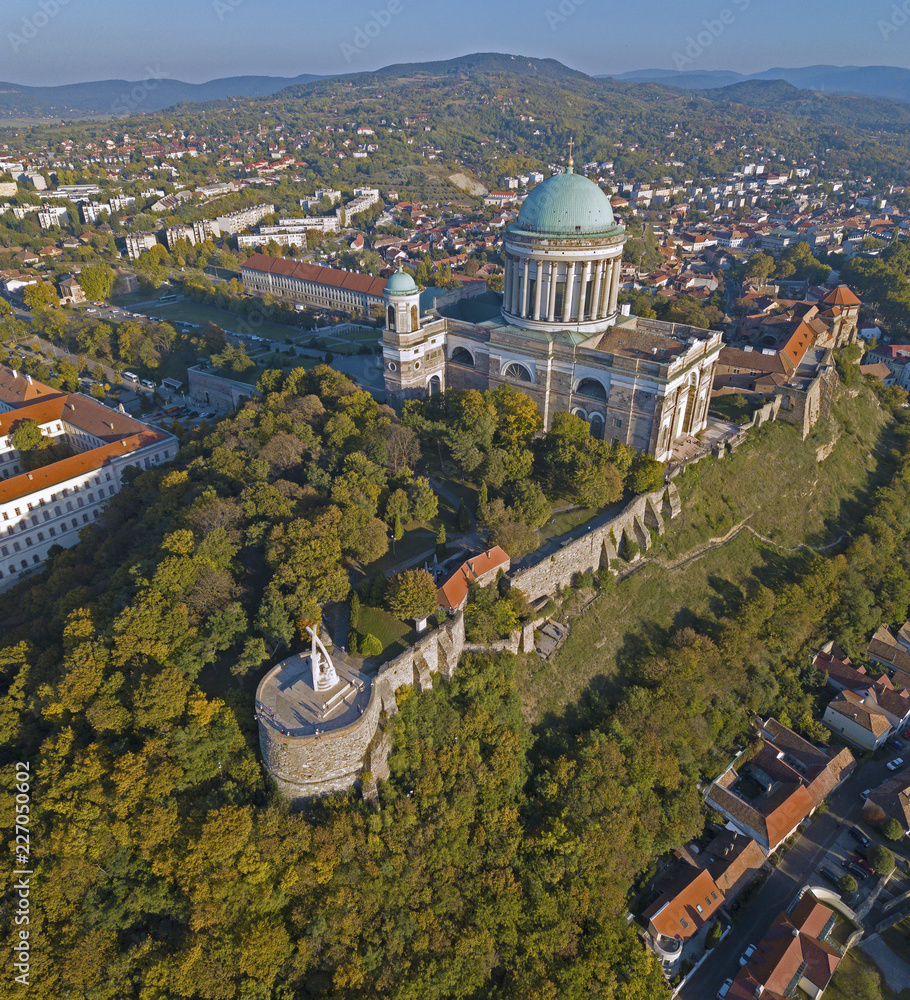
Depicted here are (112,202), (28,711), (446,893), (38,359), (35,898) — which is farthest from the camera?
(112,202)

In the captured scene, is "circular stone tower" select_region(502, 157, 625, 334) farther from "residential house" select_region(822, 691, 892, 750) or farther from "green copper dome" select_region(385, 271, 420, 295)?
"residential house" select_region(822, 691, 892, 750)

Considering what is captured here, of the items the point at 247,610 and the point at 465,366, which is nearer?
the point at 247,610

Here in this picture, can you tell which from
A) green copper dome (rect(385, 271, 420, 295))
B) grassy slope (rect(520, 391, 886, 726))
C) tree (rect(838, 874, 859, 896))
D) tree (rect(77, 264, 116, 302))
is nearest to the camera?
tree (rect(838, 874, 859, 896))

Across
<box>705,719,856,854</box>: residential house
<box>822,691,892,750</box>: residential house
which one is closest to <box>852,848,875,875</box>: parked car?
<box>705,719,856,854</box>: residential house

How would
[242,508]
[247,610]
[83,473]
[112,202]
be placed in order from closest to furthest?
[247,610] → [242,508] → [83,473] → [112,202]

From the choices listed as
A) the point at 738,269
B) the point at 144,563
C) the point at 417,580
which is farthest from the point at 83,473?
the point at 738,269

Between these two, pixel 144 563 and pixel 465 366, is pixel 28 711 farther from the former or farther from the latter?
pixel 465 366
